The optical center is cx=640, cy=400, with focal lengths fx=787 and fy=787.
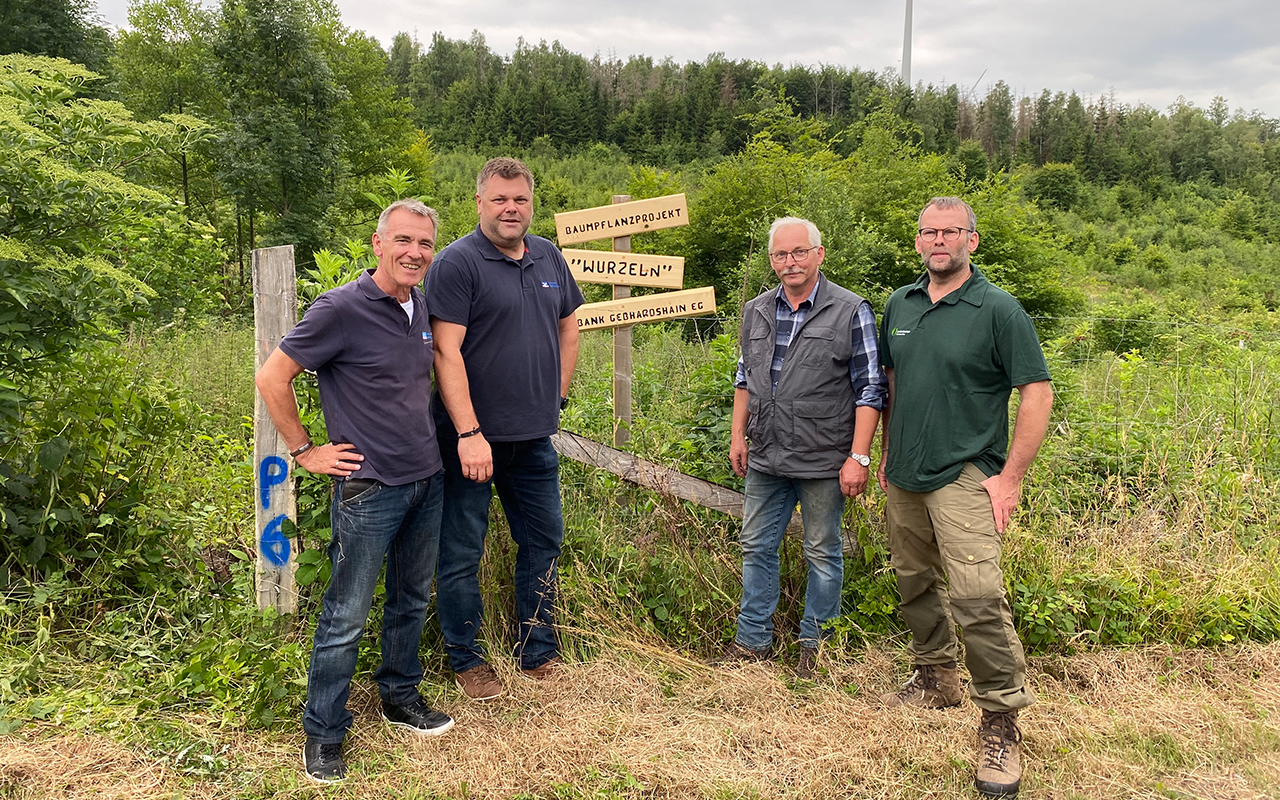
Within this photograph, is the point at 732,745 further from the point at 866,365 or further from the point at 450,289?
the point at 450,289

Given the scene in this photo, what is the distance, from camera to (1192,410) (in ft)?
17.5

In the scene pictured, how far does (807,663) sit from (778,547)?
529 mm

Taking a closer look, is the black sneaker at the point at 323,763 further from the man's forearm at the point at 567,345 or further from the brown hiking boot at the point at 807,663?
the brown hiking boot at the point at 807,663

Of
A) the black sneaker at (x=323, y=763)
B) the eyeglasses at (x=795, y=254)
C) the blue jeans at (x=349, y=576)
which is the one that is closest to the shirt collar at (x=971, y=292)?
the eyeglasses at (x=795, y=254)

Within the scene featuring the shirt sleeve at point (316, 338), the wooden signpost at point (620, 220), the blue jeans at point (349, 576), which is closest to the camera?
the shirt sleeve at point (316, 338)

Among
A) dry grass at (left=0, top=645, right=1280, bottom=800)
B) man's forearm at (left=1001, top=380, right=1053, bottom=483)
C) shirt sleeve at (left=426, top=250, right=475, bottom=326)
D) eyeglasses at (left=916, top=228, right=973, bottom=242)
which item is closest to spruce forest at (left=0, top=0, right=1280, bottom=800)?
dry grass at (left=0, top=645, right=1280, bottom=800)

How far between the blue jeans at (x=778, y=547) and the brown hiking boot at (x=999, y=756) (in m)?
0.81

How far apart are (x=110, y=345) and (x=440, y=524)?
246cm

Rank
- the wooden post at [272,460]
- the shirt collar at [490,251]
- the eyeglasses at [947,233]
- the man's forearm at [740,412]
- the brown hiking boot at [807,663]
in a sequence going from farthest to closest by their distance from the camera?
1. the man's forearm at [740,412]
2. the brown hiking boot at [807,663]
3. the wooden post at [272,460]
4. the shirt collar at [490,251]
5. the eyeglasses at [947,233]

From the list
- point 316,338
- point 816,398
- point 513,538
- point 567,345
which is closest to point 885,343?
point 816,398

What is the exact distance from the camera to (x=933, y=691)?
3.40m

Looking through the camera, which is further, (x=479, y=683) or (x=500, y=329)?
(x=479, y=683)

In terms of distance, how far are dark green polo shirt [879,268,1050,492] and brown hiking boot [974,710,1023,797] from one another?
0.89 m

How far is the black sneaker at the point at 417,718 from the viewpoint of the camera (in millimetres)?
3081
